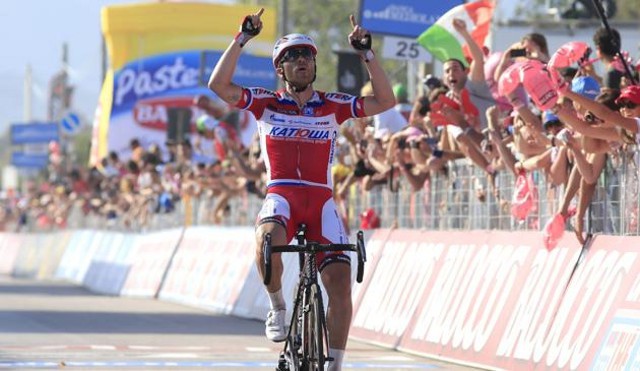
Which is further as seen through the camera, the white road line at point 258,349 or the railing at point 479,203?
the white road line at point 258,349

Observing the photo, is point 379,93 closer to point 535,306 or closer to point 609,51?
point 609,51

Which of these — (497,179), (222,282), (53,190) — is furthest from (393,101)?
(53,190)

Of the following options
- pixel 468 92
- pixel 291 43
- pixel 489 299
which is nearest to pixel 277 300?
pixel 291 43

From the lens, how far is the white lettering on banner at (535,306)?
1358 cm

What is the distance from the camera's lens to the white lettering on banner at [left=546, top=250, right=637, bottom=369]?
41.1 ft

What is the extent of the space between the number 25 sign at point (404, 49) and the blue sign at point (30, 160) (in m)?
53.6

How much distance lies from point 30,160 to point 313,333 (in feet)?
215

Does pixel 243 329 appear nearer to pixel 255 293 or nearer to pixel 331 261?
pixel 255 293

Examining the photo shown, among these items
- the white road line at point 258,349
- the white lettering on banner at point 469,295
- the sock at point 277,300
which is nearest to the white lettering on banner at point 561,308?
the white lettering on banner at point 469,295

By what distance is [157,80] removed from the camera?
173 ft

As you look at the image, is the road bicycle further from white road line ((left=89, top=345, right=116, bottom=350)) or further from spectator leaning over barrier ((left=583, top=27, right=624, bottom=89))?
white road line ((left=89, top=345, right=116, bottom=350))

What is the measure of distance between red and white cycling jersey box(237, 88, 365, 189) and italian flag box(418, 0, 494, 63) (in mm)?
7130

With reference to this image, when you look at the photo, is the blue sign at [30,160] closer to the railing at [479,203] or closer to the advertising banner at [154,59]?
the advertising banner at [154,59]

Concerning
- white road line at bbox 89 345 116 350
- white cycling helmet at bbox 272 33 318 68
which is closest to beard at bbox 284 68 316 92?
white cycling helmet at bbox 272 33 318 68
